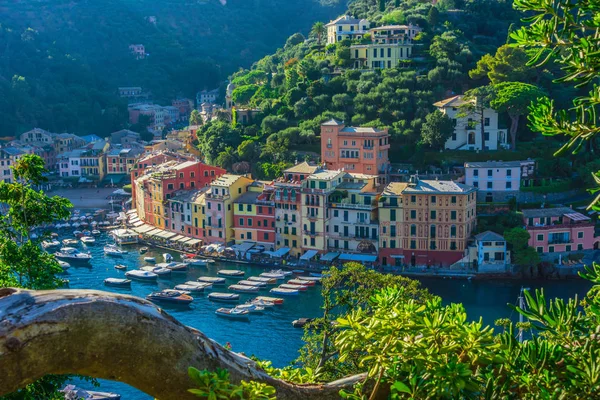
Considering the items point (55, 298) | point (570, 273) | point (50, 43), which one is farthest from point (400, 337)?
point (50, 43)

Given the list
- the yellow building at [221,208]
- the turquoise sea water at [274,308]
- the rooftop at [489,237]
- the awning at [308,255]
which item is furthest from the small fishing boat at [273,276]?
the rooftop at [489,237]

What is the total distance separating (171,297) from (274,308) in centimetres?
458

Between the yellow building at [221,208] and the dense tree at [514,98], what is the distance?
14172 millimetres

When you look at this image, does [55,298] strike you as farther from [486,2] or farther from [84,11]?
[84,11]

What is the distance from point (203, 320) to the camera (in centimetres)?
3303

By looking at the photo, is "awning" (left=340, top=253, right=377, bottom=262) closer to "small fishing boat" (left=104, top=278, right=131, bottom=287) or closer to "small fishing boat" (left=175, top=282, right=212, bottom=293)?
"small fishing boat" (left=175, top=282, right=212, bottom=293)

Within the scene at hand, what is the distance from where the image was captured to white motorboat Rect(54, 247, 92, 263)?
4272 cm

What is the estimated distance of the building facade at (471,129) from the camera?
4541 centimetres

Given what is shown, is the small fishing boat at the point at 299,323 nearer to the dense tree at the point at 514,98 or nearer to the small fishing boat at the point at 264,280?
the small fishing boat at the point at 264,280

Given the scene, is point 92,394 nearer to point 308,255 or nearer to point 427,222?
point 308,255

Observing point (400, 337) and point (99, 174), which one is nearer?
point (400, 337)

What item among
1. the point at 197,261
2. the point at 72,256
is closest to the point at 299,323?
the point at 197,261

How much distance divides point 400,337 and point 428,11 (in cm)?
5656

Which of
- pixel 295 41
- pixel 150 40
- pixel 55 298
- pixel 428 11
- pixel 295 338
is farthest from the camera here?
pixel 150 40
